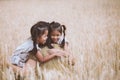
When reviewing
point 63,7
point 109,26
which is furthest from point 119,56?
point 63,7

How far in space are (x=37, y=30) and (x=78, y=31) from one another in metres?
0.38

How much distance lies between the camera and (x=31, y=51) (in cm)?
255

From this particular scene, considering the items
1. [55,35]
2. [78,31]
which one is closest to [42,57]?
[55,35]

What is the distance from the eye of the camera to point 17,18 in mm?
2727

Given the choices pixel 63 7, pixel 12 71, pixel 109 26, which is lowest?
pixel 12 71

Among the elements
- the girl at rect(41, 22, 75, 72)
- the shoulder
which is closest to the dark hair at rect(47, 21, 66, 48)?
the girl at rect(41, 22, 75, 72)

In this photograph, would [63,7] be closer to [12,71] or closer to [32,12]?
[32,12]

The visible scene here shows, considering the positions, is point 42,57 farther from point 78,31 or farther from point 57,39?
point 78,31

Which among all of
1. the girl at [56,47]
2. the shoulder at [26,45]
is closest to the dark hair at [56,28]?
the girl at [56,47]

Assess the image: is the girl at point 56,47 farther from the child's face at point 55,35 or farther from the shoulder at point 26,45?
the shoulder at point 26,45

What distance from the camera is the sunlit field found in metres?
2.54

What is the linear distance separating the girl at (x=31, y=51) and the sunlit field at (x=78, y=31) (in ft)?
0.20

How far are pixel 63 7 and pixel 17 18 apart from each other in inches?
16.9

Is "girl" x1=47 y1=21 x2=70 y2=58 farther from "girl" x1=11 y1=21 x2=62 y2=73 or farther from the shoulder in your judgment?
the shoulder
